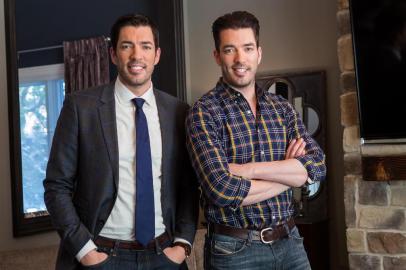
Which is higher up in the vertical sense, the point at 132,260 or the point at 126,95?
the point at 126,95

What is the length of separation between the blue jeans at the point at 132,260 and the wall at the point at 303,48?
7.84 ft

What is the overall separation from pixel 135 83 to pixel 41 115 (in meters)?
2.20

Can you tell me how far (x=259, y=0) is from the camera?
14.0 feet

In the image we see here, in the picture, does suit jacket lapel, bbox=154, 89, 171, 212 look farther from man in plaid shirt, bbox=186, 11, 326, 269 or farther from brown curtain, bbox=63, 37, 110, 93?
brown curtain, bbox=63, 37, 110, 93

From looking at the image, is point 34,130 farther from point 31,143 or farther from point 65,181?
point 65,181

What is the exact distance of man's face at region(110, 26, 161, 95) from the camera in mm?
1840

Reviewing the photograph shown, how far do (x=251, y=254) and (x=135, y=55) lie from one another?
0.75 metres

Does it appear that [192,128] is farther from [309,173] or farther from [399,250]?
[399,250]

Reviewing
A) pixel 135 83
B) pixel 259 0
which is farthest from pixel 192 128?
pixel 259 0

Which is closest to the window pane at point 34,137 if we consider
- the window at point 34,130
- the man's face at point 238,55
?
the window at point 34,130

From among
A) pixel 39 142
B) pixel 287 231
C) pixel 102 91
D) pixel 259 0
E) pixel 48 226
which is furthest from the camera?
pixel 259 0

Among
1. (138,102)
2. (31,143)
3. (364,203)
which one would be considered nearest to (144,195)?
(138,102)

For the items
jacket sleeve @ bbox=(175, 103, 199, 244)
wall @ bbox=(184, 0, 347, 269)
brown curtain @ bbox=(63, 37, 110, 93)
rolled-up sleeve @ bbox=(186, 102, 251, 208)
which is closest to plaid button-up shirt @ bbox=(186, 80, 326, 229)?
rolled-up sleeve @ bbox=(186, 102, 251, 208)

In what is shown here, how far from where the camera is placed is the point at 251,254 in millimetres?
1713
